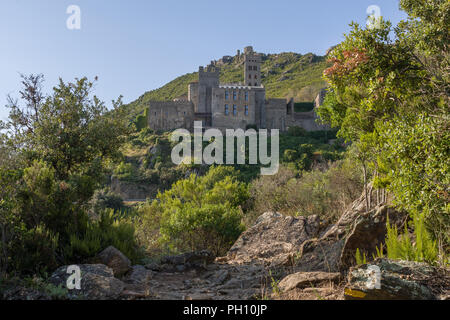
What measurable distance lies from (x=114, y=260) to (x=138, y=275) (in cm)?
46

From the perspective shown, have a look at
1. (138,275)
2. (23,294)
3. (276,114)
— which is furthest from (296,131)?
(23,294)

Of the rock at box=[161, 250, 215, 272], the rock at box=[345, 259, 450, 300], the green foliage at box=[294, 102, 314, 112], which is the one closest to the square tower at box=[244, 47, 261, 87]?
the green foliage at box=[294, 102, 314, 112]

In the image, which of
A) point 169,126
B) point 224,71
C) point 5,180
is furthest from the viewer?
point 224,71

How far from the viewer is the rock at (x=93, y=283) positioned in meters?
4.21

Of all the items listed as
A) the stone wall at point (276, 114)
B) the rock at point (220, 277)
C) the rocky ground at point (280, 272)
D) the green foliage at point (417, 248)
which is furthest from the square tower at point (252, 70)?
the green foliage at point (417, 248)

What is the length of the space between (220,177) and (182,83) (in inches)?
3087

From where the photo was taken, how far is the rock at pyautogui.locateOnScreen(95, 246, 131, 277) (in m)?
5.51

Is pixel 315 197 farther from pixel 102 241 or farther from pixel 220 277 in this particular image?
pixel 102 241

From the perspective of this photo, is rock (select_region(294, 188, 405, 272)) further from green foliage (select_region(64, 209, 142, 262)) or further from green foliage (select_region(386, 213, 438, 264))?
green foliage (select_region(64, 209, 142, 262))

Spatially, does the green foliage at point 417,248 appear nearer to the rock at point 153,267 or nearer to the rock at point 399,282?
the rock at point 399,282

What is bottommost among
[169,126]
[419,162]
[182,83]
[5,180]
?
[5,180]
